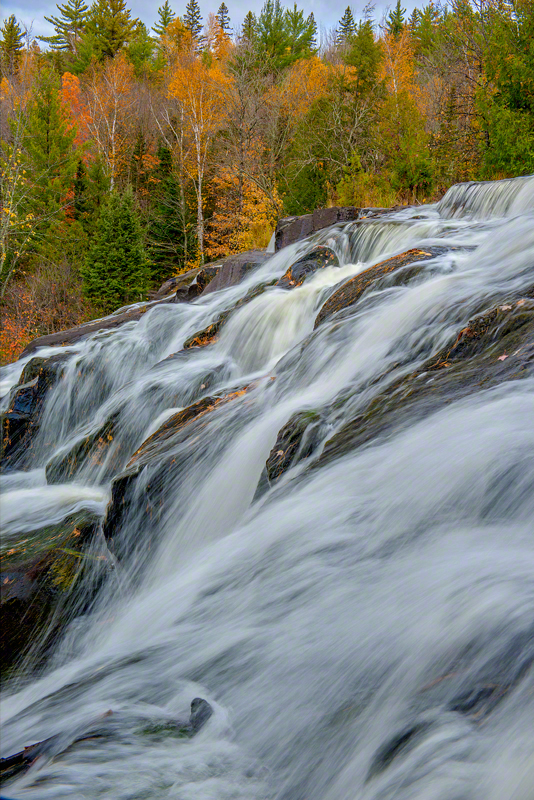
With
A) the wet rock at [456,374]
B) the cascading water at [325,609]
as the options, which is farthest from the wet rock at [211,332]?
the wet rock at [456,374]

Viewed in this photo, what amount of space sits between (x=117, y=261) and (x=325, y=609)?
59.8 ft

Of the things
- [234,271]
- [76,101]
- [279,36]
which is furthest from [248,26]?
[234,271]

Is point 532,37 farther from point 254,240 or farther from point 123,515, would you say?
point 123,515

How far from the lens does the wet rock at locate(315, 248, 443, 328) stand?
618cm

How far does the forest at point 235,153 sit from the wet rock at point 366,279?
6.41 metres

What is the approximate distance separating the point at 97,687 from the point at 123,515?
156cm

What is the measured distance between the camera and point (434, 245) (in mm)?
6891

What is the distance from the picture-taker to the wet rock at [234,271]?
11.2 metres

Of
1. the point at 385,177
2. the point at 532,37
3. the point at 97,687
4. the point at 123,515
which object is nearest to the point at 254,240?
the point at 385,177

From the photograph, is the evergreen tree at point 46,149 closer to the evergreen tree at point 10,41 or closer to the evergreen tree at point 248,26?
the evergreen tree at point 248,26

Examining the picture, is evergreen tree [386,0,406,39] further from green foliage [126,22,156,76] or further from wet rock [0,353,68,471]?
wet rock [0,353,68,471]

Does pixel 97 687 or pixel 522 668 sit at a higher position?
pixel 522 668

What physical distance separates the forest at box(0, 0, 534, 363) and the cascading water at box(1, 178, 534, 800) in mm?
9649

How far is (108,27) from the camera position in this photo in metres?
42.1
